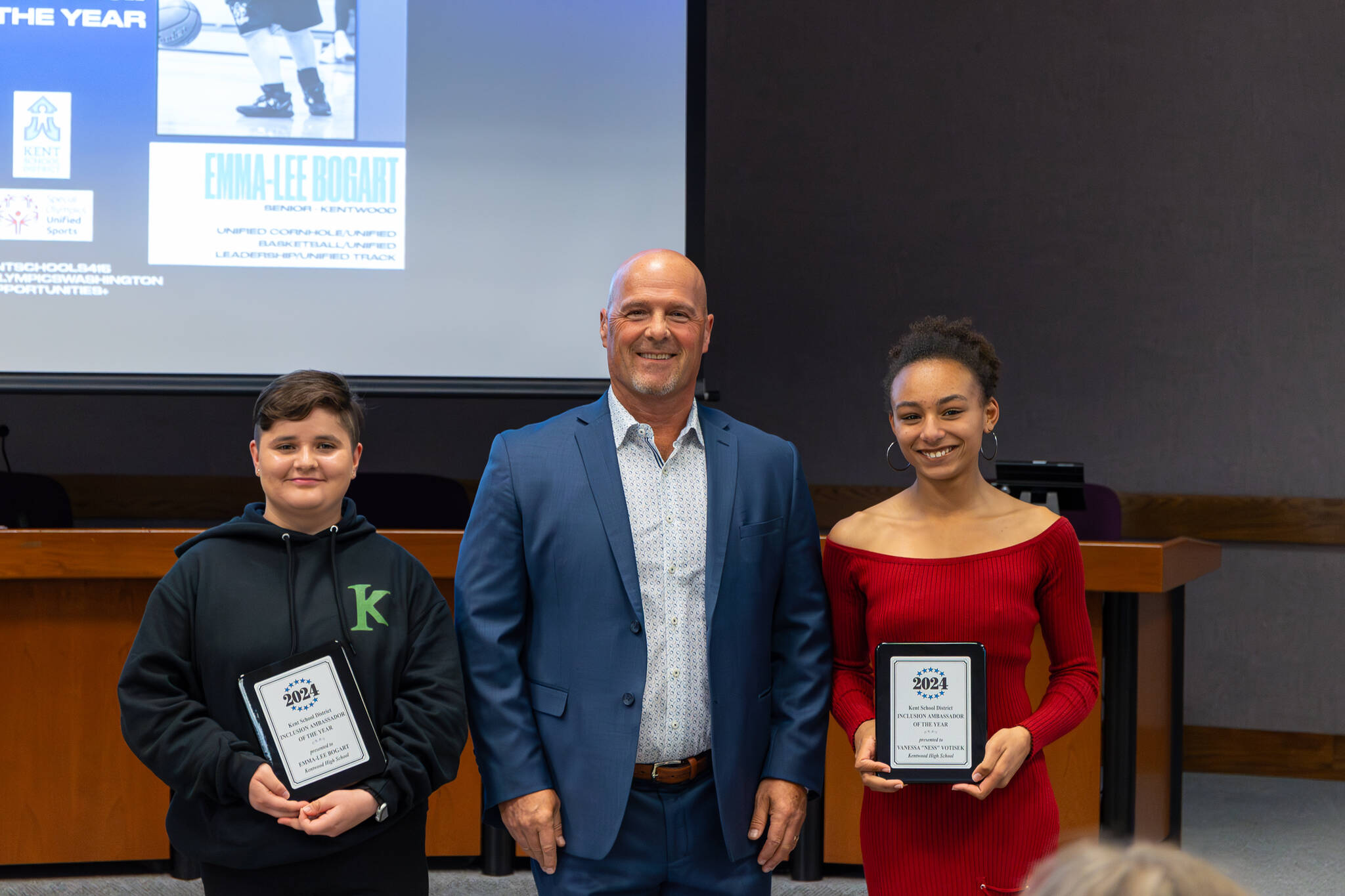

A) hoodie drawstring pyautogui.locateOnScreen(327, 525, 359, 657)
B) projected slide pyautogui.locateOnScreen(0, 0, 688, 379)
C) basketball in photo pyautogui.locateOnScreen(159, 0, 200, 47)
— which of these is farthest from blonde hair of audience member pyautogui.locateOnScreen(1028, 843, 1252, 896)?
basketball in photo pyautogui.locateOnScreen(159, 0, 200, 47)

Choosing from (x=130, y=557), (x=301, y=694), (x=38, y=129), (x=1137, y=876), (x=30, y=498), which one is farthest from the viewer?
(x=30, y=498)

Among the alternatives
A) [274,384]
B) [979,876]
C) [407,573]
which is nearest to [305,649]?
[407,573]

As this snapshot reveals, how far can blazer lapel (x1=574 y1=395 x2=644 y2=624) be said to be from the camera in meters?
1.58

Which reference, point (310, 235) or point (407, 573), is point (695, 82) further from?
point (407, 573)

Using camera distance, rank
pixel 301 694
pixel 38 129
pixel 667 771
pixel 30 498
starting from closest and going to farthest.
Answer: pixel 301 694 < pixel 667 771 < pixel 38 129 < pixel 30 498

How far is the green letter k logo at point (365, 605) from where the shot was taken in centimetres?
159

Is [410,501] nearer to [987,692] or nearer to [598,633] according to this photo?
[598,633]

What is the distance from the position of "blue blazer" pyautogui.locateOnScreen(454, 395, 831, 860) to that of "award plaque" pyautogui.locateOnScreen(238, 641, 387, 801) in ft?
0.54

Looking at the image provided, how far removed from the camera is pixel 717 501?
1.64 m

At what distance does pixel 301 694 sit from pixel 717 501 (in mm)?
649

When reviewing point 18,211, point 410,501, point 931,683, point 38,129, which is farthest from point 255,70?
point 931,683

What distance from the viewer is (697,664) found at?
63.2 inches

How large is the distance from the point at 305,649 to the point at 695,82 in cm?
267

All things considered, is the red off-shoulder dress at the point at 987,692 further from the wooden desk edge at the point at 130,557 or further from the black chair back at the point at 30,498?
the black chair back at the point at 30,498
